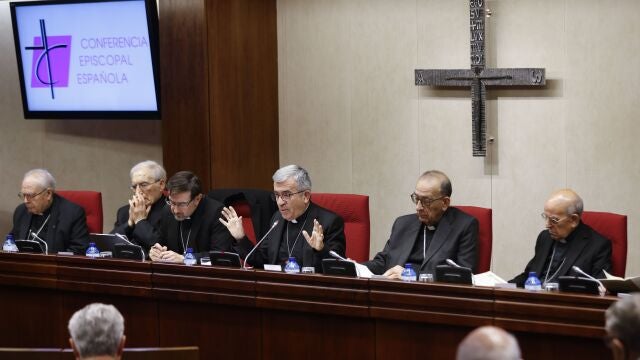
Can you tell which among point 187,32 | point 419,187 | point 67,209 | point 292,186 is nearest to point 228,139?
point 187,32

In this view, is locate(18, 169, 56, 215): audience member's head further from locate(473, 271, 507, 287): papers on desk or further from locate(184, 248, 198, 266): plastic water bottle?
locate(473, 271, 507, 287): papers on desk

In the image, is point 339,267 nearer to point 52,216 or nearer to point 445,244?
point 445,244

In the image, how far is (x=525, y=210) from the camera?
643cm

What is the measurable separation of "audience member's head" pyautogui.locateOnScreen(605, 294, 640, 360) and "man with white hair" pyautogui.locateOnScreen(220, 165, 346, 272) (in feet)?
8.23

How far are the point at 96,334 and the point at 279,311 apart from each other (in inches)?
75.6

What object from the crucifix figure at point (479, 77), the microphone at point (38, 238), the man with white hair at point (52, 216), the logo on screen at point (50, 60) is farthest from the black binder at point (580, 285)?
the logo on screen at point (50, 60)

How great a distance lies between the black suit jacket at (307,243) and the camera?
16.5 ft

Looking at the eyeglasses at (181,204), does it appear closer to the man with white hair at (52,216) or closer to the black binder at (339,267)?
the man with white hair at (52,216)

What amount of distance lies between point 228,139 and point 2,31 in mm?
2481

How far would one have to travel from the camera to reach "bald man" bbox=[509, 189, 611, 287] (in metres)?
4.61

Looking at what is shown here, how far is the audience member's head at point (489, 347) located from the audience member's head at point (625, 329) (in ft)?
1.39

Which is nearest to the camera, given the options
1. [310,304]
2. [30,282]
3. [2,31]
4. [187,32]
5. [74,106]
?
[310,304]

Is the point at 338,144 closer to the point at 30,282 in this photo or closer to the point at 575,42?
the point at 575,42

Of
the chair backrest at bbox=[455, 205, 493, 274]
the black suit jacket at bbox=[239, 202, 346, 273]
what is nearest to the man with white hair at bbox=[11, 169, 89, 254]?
the black suit jacket at bbox=[239, 202, 346, 273]
